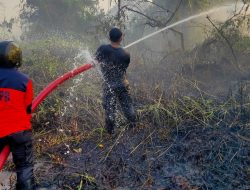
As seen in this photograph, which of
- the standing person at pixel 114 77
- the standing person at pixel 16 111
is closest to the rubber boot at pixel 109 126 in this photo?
the standing person at pixel 114 77

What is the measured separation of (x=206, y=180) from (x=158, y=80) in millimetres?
4074

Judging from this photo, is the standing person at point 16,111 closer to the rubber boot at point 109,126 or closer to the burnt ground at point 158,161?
Result: the burnt ground at point 158,161

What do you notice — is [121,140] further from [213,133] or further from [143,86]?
[143,86]

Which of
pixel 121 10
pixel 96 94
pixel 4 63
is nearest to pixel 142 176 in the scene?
pixel 4 63

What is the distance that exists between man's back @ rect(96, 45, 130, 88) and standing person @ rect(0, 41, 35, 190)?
1.76 m

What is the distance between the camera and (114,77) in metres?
5.54

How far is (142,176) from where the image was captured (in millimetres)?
4508

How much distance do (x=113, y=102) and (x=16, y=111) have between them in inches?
82.8

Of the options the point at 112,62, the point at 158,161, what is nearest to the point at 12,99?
the point at 112,62

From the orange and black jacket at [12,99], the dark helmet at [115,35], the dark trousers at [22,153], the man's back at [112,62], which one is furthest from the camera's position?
the man's back at [112,62]

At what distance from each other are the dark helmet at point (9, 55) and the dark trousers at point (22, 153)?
30.5 inches

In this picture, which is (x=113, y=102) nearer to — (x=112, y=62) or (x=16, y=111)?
(x=112, y=62)

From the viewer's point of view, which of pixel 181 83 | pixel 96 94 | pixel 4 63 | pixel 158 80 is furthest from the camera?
pixel 158 80

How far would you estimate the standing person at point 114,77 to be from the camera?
5348 mm
